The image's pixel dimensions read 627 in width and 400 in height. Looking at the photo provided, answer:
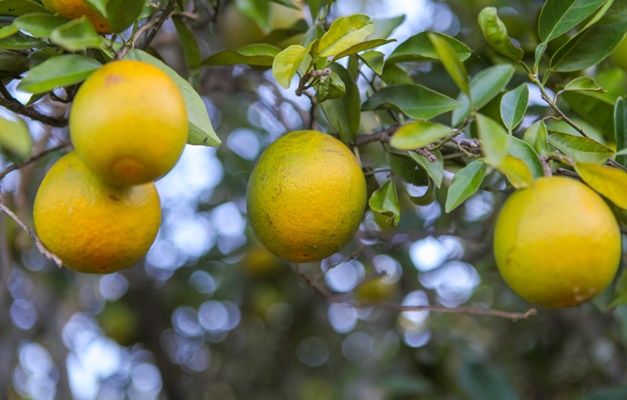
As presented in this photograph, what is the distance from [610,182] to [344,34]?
1.75ft

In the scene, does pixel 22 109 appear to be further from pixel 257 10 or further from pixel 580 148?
pixel 580 148

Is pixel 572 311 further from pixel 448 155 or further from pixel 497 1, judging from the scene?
pixel 448 155

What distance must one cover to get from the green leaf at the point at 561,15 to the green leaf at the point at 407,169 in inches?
14.4

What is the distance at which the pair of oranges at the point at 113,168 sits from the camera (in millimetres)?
894

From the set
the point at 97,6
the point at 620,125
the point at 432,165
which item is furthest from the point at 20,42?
the point at 620,125

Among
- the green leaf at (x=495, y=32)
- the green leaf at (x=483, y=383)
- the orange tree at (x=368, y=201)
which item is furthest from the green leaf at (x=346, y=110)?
the green leaf at (x=483, y=383)

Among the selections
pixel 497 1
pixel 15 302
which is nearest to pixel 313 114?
pixel 497 1

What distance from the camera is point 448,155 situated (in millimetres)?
1446

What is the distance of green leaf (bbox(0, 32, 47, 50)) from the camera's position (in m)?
1.12

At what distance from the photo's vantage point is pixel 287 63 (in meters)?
1.17

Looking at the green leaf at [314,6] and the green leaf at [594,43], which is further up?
the green leaf at [594,43]

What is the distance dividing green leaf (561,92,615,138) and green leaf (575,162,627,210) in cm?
52

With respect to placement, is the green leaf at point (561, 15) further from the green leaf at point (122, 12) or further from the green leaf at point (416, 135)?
the green leaf at point (122, 12)

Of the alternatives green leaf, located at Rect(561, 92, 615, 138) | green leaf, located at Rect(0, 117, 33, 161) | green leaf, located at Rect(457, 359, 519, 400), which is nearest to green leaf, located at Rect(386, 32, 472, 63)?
green leaf, located at Rect(561, 92, 615, 138)
